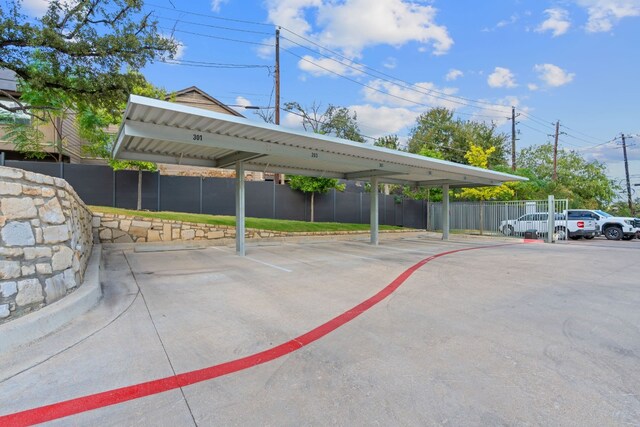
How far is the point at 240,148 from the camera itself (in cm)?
976

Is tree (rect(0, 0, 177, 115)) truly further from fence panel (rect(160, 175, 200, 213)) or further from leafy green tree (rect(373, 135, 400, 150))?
leafy green tree (rect(373, 135, 400, 150))

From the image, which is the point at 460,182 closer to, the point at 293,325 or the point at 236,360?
the point at 293,325

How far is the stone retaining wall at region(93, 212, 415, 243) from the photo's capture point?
11930 mm

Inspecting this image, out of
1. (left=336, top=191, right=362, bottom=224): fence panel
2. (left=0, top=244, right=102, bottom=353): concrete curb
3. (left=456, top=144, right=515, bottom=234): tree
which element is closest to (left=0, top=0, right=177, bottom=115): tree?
(left=0, top=244, right=102, bottom=353): concrete curb

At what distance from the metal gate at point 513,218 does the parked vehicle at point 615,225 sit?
237cm

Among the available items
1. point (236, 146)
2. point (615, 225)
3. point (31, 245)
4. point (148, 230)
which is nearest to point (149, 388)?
point (31, 245)

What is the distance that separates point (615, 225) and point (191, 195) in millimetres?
23876

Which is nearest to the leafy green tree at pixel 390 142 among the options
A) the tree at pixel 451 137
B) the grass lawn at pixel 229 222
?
the tree at pixel 451 137

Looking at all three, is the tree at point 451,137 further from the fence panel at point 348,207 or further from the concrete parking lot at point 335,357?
the concrete parking lot at point 335,357

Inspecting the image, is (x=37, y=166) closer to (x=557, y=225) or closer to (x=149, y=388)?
(x=149, y=388)

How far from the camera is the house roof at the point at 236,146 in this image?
7.68 meters

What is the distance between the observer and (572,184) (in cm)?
3381

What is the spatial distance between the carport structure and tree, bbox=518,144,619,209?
22.6m

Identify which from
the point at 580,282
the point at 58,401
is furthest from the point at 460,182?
the point at 58,401
